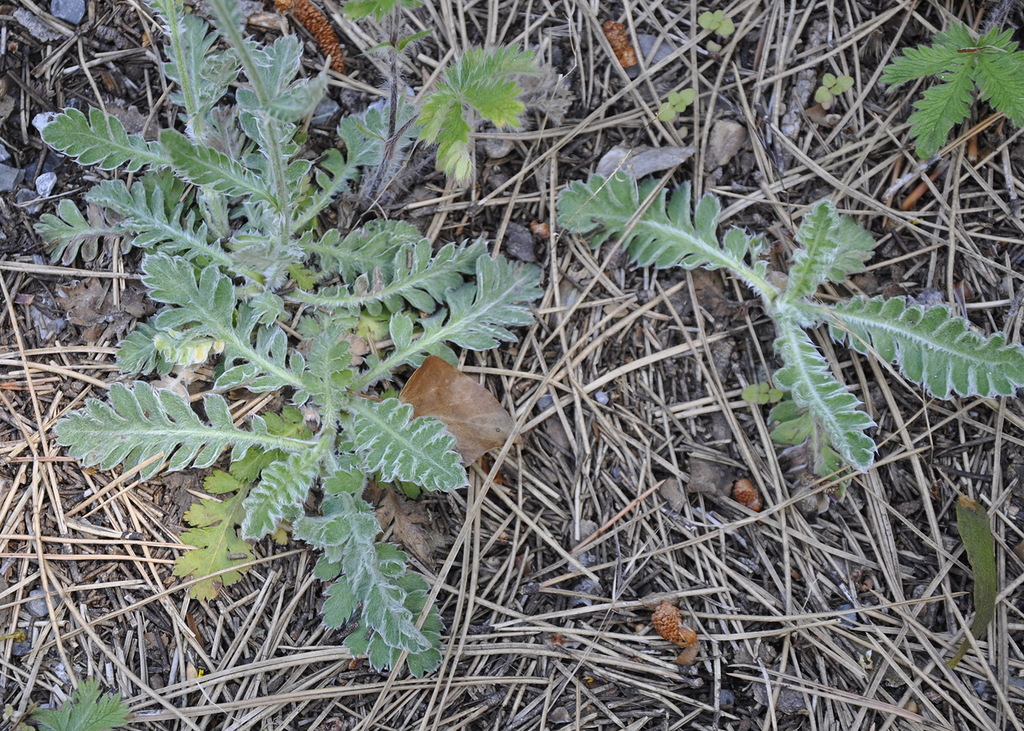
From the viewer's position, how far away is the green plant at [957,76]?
2.64 m

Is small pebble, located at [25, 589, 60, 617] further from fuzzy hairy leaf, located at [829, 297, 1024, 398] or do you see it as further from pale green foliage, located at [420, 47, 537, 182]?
fuzzy hairy leaf, located at [829, 297, 1024, 398]

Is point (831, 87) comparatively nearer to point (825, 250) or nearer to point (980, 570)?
point (825, 250)

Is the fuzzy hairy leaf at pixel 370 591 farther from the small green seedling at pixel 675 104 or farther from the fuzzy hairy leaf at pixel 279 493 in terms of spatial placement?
the small green seedling at pixel 675 104

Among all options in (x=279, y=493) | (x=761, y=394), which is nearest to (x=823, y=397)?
(x=761, y=394)

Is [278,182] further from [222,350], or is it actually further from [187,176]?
[222,350]

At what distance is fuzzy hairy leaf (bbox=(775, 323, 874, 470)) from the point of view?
2.58m

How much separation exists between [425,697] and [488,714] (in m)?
0.22

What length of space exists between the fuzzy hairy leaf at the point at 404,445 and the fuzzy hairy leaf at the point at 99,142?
111 cm

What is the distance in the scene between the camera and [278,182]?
7.59 feet

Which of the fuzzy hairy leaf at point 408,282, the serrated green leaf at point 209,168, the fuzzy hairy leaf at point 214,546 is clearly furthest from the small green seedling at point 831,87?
the fuzzy hairy leaf at point 214,546

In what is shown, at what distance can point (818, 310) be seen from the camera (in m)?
2.74

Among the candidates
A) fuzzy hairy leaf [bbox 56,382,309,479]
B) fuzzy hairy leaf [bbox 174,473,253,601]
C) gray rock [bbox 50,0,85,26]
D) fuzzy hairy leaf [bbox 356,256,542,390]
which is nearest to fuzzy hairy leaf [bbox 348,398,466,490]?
fuzzy hairy leaf [bbox 356,256,542,390]

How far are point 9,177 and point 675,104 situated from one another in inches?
96.2

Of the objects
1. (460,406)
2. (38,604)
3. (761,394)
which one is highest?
(761,394)
